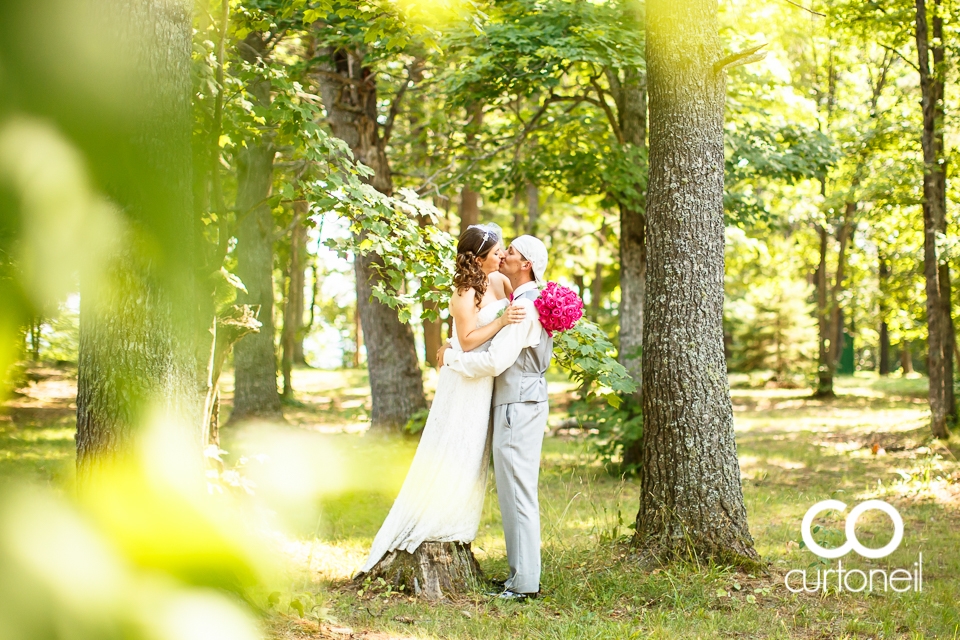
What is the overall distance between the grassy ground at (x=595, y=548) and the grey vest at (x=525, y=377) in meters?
0.82

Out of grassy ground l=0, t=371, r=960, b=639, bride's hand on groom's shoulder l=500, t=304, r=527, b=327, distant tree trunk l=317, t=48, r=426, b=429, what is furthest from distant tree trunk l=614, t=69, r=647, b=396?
bride's hand on groom's shoulder l=500, t=304, r=527, b=327

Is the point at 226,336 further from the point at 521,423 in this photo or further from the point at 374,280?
the point at 374,280

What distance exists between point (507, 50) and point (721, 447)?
17.6 ft

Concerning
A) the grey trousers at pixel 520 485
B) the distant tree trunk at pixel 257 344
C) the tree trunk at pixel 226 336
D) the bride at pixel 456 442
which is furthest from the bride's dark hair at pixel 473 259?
the distant tree trunk at pixel 257 344

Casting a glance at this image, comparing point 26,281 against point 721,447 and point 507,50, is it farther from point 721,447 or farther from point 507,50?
point 507,50

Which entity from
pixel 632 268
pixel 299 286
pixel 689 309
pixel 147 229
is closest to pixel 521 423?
pixel 689 309

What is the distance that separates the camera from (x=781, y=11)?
1333 cm

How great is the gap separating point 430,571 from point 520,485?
0.80 meters

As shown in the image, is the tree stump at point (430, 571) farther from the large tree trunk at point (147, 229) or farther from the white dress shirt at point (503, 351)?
the large tree trunk at point (147, 229)

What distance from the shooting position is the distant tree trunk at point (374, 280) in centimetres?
1088

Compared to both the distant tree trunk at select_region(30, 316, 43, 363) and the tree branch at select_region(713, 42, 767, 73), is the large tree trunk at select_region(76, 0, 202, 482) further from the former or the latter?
the tree branch at select_region(713, 42, 767, 73)

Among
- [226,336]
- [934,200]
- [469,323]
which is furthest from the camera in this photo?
[934,200]

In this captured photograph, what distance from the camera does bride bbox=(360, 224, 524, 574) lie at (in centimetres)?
533

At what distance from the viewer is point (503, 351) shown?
511 cm
